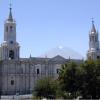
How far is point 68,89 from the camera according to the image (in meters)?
63.1

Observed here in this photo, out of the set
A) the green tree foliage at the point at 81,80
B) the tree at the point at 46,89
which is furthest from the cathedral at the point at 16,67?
the green tree foliage at the point at 81,80

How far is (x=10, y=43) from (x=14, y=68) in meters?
5.98

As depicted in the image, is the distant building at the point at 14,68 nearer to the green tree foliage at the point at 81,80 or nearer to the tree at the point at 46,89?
the tree at the point at 46,89

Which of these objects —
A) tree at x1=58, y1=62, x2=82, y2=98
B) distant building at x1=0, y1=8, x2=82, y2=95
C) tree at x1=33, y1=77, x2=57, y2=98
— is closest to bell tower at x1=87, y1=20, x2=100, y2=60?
distant building at x1=0, y1=8, x2=82, y2=95

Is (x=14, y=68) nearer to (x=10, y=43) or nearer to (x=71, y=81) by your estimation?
(x=10, y=43)

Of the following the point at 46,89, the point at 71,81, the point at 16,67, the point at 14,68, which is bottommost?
the point at 46,89

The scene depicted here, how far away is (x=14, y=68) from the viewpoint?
95562 millimetres

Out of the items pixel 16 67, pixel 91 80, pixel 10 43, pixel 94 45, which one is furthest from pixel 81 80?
pixel 94 45

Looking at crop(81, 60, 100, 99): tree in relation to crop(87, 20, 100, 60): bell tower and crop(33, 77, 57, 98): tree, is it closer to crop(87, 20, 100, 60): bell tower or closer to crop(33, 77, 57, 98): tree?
crop(33, 77, 57, 98): tree

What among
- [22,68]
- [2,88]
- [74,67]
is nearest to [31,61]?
[22,68]

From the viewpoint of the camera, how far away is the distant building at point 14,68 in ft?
307

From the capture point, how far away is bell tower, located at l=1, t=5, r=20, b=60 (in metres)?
93.0

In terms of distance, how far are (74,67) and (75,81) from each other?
253cm

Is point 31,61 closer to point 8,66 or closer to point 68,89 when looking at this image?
point 8,66
